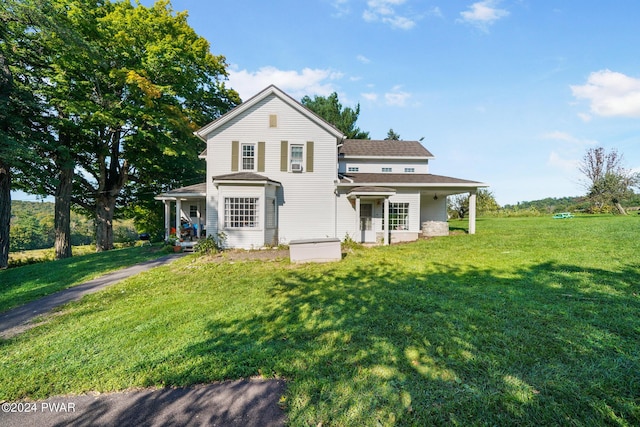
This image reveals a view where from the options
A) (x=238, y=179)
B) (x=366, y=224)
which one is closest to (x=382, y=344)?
(x=238, y=179)

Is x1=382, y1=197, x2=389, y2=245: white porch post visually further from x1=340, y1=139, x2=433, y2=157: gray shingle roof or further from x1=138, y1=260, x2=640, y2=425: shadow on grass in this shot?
x1=138, y1=260, x2=640, y2=425: shadow on grass

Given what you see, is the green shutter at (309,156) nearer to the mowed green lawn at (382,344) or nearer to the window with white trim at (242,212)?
the window with white trim at (242,212)

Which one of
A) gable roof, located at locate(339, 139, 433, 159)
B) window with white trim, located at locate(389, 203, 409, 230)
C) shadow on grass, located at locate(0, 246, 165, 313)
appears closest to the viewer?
shadow on grass, located at locate(0, 246, 165, 313)

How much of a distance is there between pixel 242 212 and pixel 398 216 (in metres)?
8.07

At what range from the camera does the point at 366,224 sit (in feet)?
46.7

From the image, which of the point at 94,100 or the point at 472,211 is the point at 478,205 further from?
the point at 94,100

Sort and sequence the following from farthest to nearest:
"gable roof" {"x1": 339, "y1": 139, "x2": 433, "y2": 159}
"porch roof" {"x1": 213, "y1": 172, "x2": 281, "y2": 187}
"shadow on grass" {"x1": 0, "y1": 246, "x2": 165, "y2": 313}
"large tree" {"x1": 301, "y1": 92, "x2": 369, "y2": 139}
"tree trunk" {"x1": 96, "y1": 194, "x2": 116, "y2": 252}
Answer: "large tree" {"x1": 301, "y1": 92, "x2": 369, "y2": 139} < "tree trunk" {"x1": 96, "y1": 194, "x2": 116, "y2": 252} < "gable roof" {"x1": 339, "y1": 139, "x2": 433, "y2": 159} < "porch roof" {"x1": 213, "y1": 172, "x2": 281, "y2": 187} < "shadow on grass" {"x1": 0, "y1": 246, "x2": 165, "y2": 313}

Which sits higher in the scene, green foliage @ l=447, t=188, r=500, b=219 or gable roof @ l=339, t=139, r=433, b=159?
gable roof @ l=339, t=139, r=433, b=159

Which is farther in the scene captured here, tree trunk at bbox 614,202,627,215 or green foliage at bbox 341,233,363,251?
tree trunk at bbox 614,202,627,215

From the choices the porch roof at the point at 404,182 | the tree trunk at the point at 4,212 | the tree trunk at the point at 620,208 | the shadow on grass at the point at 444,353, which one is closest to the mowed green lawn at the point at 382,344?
the shadow on grass at the point at 444,353

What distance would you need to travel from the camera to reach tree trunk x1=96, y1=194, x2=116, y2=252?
17953mm

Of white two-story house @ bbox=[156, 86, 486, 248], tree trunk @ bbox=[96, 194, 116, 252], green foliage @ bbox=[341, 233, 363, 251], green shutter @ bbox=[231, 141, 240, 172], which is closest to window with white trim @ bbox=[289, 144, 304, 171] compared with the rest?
white two-story house @ bbox=[156, 86, 486, 248]

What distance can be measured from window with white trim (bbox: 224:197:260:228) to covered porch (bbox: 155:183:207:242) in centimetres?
249

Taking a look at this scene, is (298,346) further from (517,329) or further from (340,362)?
(517,329)
